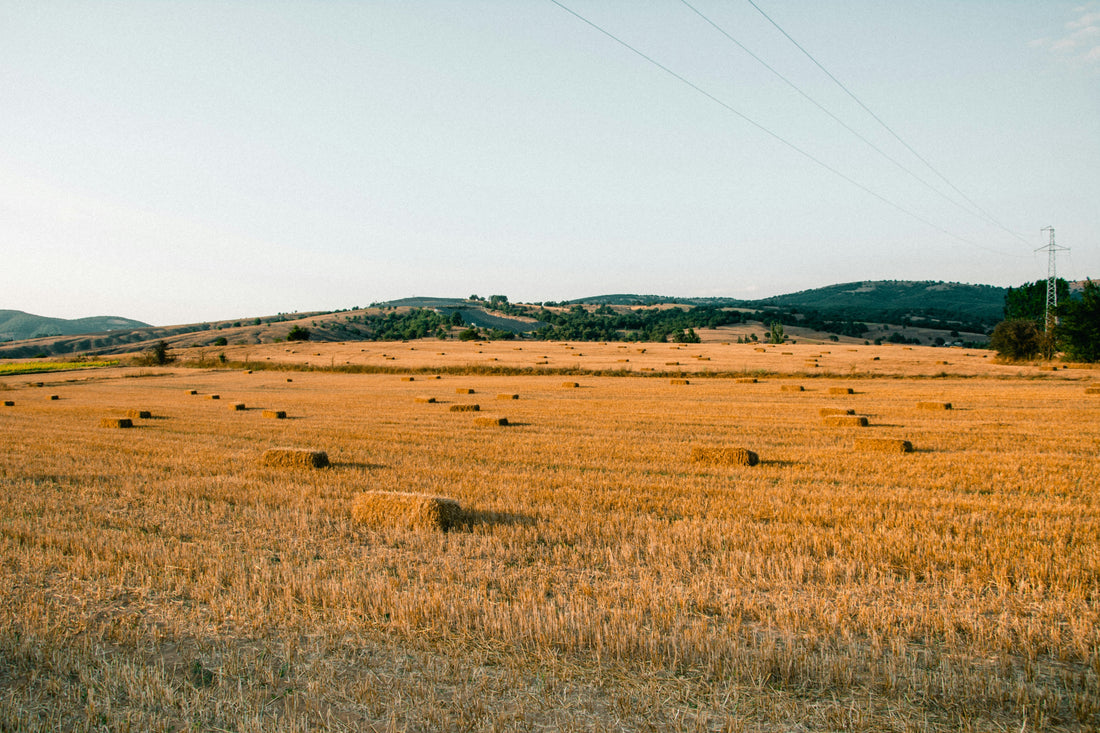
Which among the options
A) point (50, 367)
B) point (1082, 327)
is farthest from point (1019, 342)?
point (50, 367)

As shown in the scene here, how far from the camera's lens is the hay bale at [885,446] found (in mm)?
16297

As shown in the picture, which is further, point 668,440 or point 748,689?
point 668,440

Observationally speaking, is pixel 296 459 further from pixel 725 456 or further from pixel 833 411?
pixel 833 411

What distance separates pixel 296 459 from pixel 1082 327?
6352 cm

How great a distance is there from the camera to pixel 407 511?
Result: 376 inches

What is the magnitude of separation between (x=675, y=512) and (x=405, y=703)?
653cm

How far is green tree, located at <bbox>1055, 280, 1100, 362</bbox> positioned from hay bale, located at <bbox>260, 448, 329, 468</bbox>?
62736 mm

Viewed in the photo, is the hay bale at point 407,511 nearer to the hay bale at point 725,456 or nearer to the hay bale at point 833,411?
the hay bale at point 725,456

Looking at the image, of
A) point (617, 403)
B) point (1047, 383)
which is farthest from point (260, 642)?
point (1047, 383)

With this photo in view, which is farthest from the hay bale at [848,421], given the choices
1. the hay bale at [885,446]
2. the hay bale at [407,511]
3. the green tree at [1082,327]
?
the green tree at [1082,327]

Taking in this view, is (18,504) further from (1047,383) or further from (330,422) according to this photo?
(1047,383)

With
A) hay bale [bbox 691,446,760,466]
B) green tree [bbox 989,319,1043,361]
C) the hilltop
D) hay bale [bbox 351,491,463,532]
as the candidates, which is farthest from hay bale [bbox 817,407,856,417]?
the hilltop

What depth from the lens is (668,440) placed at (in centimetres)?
1902

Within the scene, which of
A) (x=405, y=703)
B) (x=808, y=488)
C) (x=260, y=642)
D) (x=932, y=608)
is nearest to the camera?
(x=405, y=703)
